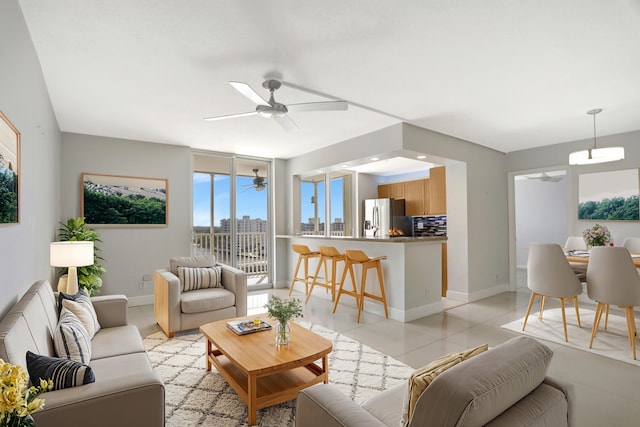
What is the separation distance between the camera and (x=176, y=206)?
5328mm

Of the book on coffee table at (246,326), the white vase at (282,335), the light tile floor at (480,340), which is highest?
the white vase at (282,335)

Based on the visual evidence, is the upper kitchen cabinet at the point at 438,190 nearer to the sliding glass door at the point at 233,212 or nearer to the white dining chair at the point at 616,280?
the white dining chair at the point at 616,280

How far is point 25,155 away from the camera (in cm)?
232

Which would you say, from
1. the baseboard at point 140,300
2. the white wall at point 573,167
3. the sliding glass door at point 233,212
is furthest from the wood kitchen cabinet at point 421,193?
the baseboard at point 140,300

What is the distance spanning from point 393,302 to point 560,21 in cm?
324

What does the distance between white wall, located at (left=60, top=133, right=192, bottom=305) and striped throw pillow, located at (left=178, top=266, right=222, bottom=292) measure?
1.46 m

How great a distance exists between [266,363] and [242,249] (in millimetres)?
4336

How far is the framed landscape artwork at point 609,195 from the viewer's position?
4594 mm

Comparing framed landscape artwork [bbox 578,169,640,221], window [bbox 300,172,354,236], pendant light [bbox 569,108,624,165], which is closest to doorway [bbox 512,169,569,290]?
framed landscape artwork [bbox 578,169,640,221]

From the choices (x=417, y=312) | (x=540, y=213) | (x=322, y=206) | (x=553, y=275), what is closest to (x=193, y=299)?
(x=417, y=312)

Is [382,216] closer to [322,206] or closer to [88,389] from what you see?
[322,206]

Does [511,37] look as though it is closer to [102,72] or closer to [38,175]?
[102,72]

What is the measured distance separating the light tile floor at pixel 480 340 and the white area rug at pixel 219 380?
29 centimetres

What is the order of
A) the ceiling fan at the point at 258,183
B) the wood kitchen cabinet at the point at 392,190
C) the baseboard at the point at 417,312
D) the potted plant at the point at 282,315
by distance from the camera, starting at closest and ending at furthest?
the potted plant at the point at 282,315 → the baseboard at the point at 417,312 → the ceiling fan at the point at 258,183 → the wood kitchen cabinet at the point at 392,190
